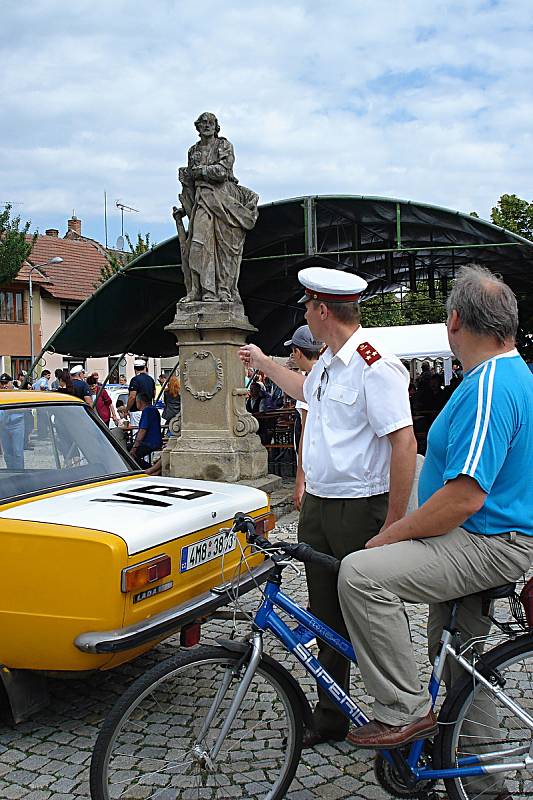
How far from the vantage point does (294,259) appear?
17875mm

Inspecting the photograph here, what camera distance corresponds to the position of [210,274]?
35.9 feet

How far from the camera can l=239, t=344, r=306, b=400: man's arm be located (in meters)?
4.31

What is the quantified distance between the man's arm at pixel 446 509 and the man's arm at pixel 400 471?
1.84ft

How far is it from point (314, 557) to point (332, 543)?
745mm

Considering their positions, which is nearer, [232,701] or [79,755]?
[232,701]

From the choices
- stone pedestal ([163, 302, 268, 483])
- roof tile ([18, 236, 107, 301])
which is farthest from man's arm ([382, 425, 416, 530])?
roof tile ([18, 236, 107, 301])

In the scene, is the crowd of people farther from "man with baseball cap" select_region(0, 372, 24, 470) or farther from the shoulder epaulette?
the shoulder epaulette

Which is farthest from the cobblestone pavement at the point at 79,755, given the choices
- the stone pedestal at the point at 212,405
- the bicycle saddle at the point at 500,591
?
the stone pedestal at the point at 212,405

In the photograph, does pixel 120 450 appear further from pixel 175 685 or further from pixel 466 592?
pixel 466 592

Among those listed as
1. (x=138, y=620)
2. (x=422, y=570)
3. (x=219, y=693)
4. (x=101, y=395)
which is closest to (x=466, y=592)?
(x=422, y=570)

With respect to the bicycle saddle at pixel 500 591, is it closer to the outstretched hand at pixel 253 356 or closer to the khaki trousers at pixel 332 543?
the khaki trousers at pixel 332 543

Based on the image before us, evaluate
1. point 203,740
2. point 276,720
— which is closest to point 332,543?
point 276,720

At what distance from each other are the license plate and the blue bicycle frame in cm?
93

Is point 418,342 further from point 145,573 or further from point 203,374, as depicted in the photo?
point 145,573
